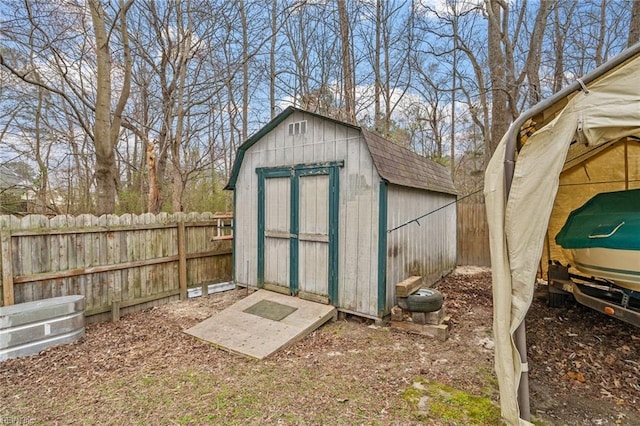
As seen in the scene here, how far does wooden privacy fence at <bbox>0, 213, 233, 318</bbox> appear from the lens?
420 cm

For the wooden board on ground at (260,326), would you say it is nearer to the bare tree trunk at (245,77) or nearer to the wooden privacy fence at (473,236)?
the wooden privacy fence at (473,236)

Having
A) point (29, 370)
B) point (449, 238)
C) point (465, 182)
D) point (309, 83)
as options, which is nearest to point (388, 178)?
point (449, 238)

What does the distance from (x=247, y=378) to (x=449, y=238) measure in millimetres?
5914

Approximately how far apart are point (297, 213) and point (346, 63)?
7.51 m

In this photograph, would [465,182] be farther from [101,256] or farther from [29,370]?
[29,370]

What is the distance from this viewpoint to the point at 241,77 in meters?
10.3

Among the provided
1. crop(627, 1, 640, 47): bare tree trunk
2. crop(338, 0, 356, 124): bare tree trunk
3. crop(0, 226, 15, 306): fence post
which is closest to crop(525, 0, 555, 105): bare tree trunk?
crop(627, 1, 640, 47): bare tree trunk

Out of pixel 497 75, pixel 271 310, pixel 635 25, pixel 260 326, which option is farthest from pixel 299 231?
pixel 635 25

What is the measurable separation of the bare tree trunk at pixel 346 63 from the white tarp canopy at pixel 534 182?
29.5 feet

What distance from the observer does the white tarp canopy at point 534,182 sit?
219cm

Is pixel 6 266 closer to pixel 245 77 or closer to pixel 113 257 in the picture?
pixel 113 257

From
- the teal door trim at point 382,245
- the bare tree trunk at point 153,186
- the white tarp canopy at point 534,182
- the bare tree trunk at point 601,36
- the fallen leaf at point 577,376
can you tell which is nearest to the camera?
the white tarp canopy at point 534,182

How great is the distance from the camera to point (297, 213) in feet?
17.5

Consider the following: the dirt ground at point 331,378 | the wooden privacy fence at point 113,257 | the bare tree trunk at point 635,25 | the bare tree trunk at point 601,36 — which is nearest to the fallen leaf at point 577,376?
the dirt ground at point 331,378
